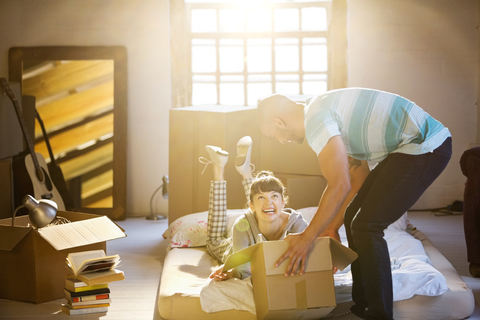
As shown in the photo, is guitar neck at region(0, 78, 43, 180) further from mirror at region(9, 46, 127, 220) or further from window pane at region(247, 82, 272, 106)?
window pane at region(247, 82, 272, 106)

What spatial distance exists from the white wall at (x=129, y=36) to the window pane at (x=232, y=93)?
58cm

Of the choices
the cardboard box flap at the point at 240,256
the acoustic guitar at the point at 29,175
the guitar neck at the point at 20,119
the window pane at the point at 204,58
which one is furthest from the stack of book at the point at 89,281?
the window pane at the point at 204,58

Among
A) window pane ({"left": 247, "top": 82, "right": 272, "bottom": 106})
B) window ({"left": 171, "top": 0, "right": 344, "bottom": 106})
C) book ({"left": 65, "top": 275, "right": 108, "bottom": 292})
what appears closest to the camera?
book ({"left": 65, "top": 275, "right": 108, "bottom": 292})

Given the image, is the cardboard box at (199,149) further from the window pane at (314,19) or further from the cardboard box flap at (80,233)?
the window pane at (314,19)

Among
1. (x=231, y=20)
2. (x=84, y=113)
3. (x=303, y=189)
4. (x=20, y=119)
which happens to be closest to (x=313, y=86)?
(x=231, y=20)

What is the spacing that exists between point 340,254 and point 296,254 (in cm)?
23

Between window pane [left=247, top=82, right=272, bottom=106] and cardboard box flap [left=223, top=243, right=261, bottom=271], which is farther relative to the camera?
window pane [left=247, top=82, right=272, bottom=106]

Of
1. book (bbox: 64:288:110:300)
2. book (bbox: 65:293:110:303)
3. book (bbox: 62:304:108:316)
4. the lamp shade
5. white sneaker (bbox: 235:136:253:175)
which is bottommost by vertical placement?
book (bbox: 62:304:108:316)

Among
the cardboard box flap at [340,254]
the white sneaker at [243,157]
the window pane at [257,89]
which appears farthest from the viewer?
the window pane at [257,89]

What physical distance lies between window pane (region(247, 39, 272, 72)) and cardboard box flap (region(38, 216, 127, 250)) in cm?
303

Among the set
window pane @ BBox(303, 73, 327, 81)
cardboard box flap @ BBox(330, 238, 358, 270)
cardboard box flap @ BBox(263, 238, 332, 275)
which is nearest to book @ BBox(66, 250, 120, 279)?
cardboard box flap @ BBox(263, 238, 332, 275)

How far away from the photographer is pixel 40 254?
259 cm

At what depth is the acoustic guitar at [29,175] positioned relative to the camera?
4.60 meters

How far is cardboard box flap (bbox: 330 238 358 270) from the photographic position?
1938 mm
